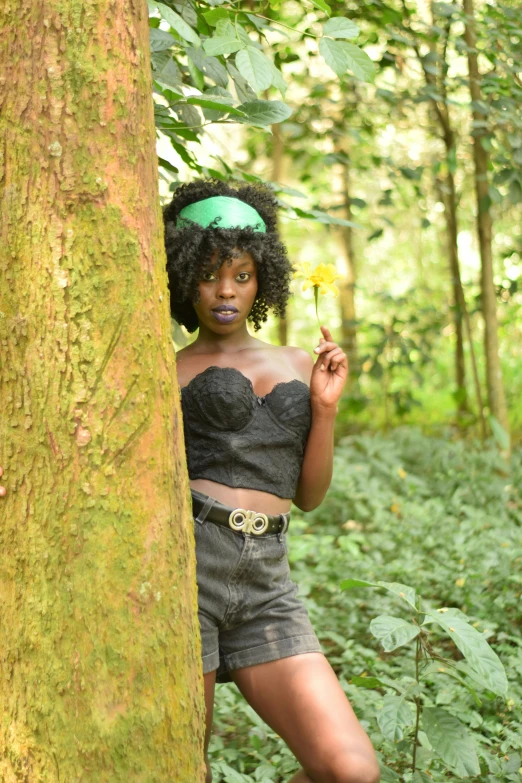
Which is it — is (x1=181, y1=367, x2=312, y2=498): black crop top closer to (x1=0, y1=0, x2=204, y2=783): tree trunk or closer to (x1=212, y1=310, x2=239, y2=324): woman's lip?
(x1=212, y1=310, x2=239, y2=324): woman's lip

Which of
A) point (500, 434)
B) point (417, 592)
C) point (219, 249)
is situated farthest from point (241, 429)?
point (500, 434)

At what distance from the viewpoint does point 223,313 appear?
2.38 m

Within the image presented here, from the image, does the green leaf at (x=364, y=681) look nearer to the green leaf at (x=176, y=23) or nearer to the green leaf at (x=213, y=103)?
the green leaf at (x=213, y=103)

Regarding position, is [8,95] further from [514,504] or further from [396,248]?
[396,248]

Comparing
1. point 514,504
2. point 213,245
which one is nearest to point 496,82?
point 514,504

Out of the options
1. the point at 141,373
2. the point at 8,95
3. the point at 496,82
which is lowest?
the point at 141,373

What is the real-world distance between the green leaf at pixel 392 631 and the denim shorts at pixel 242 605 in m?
0.17

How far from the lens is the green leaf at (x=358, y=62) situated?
7.23 ft

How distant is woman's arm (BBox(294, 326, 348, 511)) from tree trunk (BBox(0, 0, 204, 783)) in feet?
2.42

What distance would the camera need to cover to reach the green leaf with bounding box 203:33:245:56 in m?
2.09

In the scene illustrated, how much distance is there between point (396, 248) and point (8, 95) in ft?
37.3

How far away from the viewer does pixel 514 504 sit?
209 inches

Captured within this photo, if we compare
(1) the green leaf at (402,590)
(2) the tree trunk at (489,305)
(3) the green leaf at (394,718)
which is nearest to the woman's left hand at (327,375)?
(1) the green leaf at (402,590)

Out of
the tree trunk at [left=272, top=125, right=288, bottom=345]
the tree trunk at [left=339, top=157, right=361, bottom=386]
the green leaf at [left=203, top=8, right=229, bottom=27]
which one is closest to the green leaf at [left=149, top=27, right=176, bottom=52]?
the green leaf at [left=203, top=8, right=229, bottom=27]
